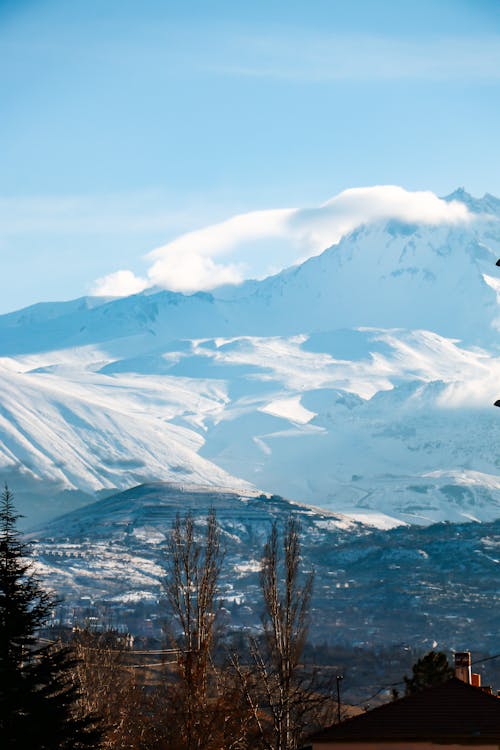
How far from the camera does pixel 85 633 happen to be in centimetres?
10969

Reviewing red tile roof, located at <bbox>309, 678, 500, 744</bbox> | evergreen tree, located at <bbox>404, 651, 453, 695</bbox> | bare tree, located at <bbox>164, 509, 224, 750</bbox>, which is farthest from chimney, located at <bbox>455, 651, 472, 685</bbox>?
evergreen tree, located at <bbox>404, 651, 453, 695</bbox>

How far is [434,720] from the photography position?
4831 centimetres

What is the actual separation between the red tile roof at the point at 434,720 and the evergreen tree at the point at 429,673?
30.7 metres

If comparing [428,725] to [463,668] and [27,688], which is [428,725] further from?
[27,688]

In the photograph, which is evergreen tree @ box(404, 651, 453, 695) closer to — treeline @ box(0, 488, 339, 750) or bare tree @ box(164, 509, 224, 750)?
treeline @ box(0, 488, 339, 750)

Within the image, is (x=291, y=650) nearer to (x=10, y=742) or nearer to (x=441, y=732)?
(x=441, y=732)

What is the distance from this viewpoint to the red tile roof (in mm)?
47469

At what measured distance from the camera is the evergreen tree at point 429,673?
271 ft

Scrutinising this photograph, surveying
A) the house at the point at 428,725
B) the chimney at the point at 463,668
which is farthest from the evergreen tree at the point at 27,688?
the chimney at the point at 463,668

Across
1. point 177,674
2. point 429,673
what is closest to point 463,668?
point 177,674

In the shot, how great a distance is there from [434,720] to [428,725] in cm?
29

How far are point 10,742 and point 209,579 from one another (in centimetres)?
3256

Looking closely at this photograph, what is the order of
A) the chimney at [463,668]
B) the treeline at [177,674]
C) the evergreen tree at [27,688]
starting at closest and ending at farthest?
1. the evergreen tree at [27,688]
2. the treeline at [177,674]
3. the chimney at [463,668]

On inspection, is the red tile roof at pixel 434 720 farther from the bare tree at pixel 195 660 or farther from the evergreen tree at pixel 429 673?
the evergreen tree at pixel 429 673
